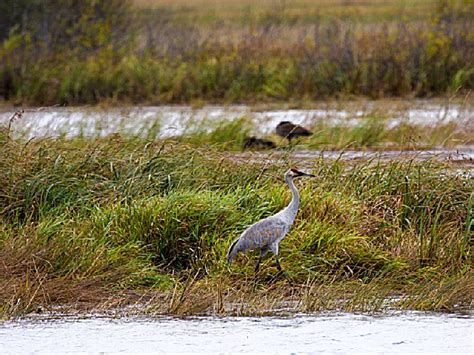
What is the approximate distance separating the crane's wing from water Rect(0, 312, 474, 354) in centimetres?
77

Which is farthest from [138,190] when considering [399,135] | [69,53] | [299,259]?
[69,53]

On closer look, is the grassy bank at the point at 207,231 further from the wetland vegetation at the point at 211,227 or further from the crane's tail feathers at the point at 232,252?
the crane's tail feathers at the point at 232,252

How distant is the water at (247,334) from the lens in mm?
7168

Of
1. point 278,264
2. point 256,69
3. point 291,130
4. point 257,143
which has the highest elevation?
point 278,264

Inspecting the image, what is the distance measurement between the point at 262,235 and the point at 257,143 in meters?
5.67

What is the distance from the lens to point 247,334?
7488 mm

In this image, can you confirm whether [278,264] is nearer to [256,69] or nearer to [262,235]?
[262,235]

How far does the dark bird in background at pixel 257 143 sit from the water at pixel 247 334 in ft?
20.0

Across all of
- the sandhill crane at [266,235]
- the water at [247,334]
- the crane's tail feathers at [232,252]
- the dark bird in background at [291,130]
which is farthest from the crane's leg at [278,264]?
the dark bird in background at [291,130]

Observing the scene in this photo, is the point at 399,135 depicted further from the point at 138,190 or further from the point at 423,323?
the point at 423,323

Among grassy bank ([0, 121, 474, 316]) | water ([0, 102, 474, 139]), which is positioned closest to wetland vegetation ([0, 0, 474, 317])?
grassy bank ([0, 121, 474, 316])

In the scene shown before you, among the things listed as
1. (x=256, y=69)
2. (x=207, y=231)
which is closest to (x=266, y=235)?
(x=207, y=231)

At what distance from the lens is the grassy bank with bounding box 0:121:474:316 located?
332 inches

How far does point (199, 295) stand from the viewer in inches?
325
